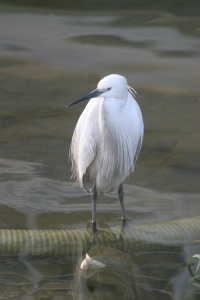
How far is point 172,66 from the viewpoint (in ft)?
22.0

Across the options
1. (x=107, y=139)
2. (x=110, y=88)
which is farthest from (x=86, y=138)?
(x=110, y=88)

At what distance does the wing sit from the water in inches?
13.2

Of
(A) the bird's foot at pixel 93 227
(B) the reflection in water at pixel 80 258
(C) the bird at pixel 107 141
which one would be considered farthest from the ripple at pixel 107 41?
(A) the bird's foot at pixel 93 227

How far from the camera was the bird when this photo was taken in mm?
4059

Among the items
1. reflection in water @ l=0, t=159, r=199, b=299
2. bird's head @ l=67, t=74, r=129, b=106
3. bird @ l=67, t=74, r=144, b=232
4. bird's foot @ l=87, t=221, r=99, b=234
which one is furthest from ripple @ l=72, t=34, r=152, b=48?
bird's head @ l=67, t=74, r=129, b=106

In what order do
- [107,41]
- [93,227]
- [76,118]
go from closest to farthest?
[93,227] < [76,118] < [107,41]

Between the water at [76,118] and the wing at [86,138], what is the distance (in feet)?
1.10

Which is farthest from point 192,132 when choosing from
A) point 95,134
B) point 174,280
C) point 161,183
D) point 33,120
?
point 174,280

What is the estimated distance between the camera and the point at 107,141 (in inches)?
166

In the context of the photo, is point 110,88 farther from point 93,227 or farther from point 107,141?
point 93,227

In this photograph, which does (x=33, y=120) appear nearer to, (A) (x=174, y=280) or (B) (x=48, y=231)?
(B) (x=48, y=231)

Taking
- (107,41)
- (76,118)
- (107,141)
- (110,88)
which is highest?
(110,88)

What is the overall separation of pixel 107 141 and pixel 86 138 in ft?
0.37

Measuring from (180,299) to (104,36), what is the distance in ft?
13.2
